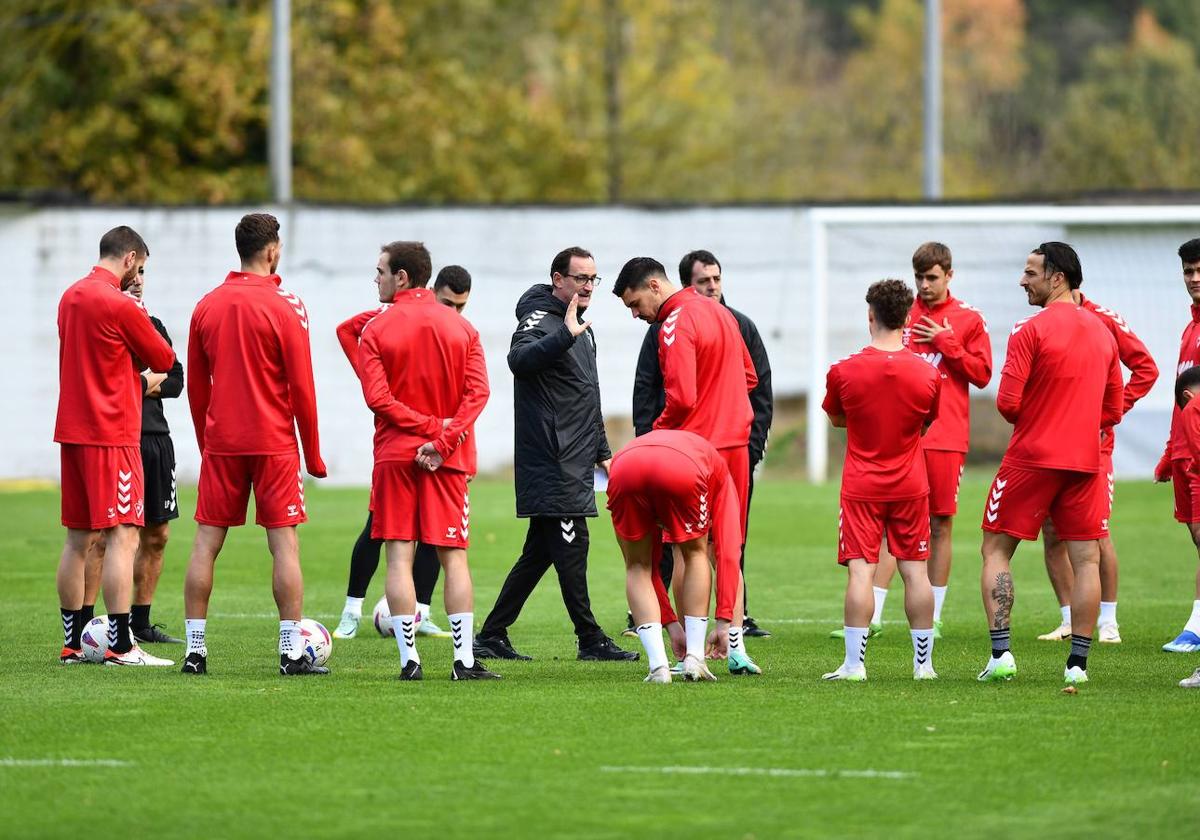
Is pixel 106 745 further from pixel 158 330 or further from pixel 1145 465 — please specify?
pixel 1145 465

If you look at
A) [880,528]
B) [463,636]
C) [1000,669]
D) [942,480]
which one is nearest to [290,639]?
[463,636]

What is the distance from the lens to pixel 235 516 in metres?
9.01

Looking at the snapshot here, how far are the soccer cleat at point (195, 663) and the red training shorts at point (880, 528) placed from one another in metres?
3.21

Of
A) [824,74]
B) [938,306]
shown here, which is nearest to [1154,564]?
[938,306]

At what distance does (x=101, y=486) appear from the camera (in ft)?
30.5

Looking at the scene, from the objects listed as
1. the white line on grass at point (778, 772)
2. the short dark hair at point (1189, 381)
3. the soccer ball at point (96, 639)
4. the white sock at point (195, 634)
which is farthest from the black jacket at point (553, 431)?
the white line on grass at point (778, 772)

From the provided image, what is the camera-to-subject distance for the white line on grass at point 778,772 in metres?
6.57

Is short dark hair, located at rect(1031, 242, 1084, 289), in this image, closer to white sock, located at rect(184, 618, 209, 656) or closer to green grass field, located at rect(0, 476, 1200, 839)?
green grass field, located at rect(0, 476, 1200, 839)

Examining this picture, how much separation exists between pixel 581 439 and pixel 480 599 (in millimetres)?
3239

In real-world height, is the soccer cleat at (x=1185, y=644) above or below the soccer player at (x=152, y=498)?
below

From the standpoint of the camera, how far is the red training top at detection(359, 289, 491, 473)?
8.73 m

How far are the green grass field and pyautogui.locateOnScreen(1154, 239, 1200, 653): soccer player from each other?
25 centimetres

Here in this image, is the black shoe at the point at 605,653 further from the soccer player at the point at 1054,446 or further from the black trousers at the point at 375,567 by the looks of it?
the soccer player at the point at 1054,446

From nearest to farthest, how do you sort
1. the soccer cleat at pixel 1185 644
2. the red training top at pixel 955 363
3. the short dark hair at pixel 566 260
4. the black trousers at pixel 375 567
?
the short dark hair at pixel 566 260
the soccer cleat at pixel 1185 644
the red training top at pixel 955 363
the black trousers at pixel 375 567
